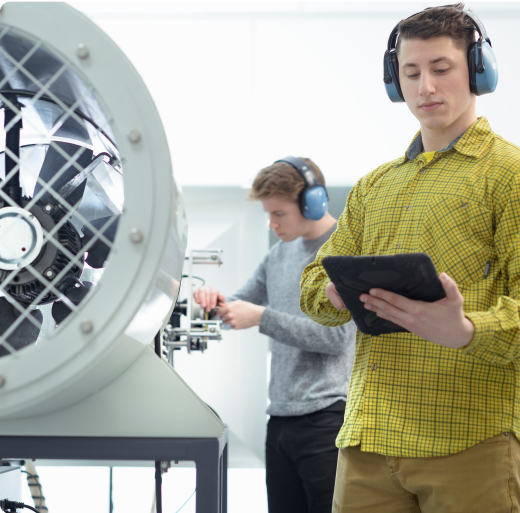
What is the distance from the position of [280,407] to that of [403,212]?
0.93 m

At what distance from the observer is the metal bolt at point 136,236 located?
0.59 meters

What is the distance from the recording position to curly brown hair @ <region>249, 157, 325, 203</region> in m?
1.79

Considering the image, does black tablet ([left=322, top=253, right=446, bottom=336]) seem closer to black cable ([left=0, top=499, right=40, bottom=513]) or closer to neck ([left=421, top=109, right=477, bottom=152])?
neck ([left=421, top=109, right=477, bottom=152])

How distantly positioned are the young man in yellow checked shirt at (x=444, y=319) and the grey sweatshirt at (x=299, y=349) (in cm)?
62

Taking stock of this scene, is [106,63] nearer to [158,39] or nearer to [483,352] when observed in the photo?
[483,352]

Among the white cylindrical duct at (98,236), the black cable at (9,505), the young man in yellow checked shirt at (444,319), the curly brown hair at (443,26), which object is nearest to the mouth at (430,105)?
the young man in yellow checked shirt at (444,319)

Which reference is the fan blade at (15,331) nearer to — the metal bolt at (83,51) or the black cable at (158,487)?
the black cable at (158,487)

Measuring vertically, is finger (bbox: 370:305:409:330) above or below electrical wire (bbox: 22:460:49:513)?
above

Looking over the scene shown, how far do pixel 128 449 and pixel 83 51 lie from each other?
1.53 ft

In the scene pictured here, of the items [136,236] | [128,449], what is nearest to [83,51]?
[136,236]

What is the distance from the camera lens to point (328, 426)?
61.5 inches

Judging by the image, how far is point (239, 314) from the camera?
1.68 metres

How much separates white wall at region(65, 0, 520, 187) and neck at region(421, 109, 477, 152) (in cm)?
176

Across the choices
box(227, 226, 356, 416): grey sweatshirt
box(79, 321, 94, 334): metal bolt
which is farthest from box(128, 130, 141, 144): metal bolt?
box(227, 226, 356, 416): grey sweatshirt
